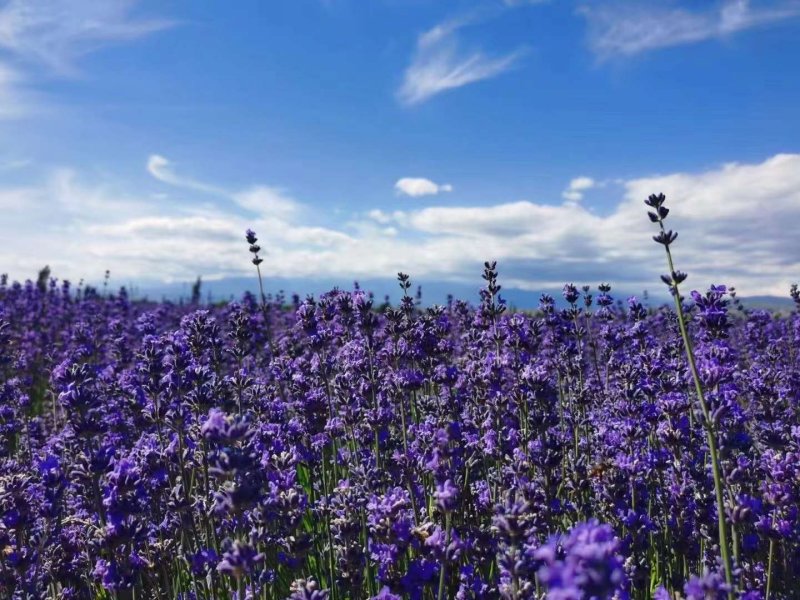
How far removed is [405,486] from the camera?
596 centimetres

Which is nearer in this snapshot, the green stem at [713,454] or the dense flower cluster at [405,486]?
the green stem at [713,454]

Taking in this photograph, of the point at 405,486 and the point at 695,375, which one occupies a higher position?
the point at 695,375

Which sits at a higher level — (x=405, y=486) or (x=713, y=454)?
(x=713, y=454)

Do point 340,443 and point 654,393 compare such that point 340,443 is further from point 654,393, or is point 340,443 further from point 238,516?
point 238,516

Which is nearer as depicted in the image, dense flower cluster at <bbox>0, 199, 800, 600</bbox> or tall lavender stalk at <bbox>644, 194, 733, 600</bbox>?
tall lavender stalk at <bbox>644, 194, 733, 600</bbox>

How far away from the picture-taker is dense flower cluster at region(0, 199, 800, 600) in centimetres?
364

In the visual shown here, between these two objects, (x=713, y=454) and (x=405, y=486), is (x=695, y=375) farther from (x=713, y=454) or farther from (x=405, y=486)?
(x=405, y=486)

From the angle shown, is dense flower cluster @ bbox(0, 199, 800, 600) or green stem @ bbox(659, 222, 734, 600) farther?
dense flower cluster @ bbox(0, 199, 800, 600)

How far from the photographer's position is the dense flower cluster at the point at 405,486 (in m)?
3.64

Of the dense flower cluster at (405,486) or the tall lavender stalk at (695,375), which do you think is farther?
the dense flower cluster at (405,486)

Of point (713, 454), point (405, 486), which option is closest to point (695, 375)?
point (713, 454)

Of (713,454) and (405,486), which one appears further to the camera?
(405,486)

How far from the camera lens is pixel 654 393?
651cm

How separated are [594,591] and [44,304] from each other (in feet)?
73.3
